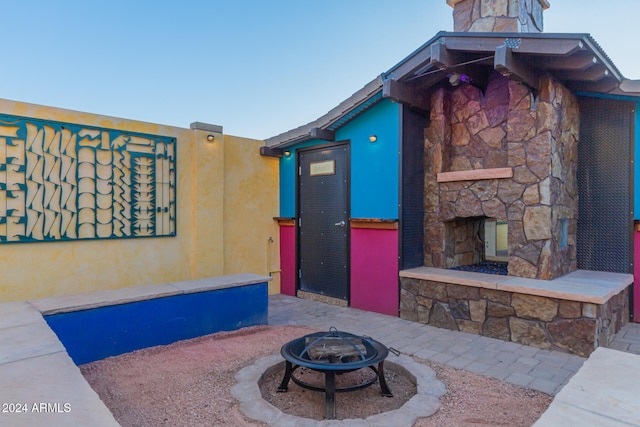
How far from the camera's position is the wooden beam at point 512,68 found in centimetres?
351

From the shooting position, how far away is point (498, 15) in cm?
549

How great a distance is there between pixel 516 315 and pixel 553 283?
1.73 feet

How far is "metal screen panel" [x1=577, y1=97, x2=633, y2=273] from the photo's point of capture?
14.3 ft

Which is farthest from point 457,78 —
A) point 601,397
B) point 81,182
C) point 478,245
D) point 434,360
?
point 81,182

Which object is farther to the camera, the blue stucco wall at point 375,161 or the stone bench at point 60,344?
the blue stucco wall at point 375,161

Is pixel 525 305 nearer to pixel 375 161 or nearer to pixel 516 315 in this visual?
pixel 516 315

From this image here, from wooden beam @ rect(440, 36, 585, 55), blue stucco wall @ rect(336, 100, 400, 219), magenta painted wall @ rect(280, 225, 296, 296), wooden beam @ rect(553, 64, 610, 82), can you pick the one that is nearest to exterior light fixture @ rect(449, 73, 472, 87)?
wooden beam @ rect(440, 36, 585, 55)

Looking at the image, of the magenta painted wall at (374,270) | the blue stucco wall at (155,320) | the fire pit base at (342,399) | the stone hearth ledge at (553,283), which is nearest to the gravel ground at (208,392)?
the fire pit base at (342,399)

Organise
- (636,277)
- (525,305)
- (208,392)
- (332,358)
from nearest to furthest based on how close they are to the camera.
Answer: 1. (332,358)
2. (208,392)
3. (525,305)
4. (636,277)

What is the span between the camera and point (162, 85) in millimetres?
8148

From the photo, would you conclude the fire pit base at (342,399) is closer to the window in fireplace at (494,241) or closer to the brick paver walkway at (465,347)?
the brick paver walkway at (465,347)

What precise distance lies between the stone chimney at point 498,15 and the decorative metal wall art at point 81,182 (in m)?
4.97

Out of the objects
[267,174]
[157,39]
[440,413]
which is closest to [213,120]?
[267,174]

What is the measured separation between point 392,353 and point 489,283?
142cm
